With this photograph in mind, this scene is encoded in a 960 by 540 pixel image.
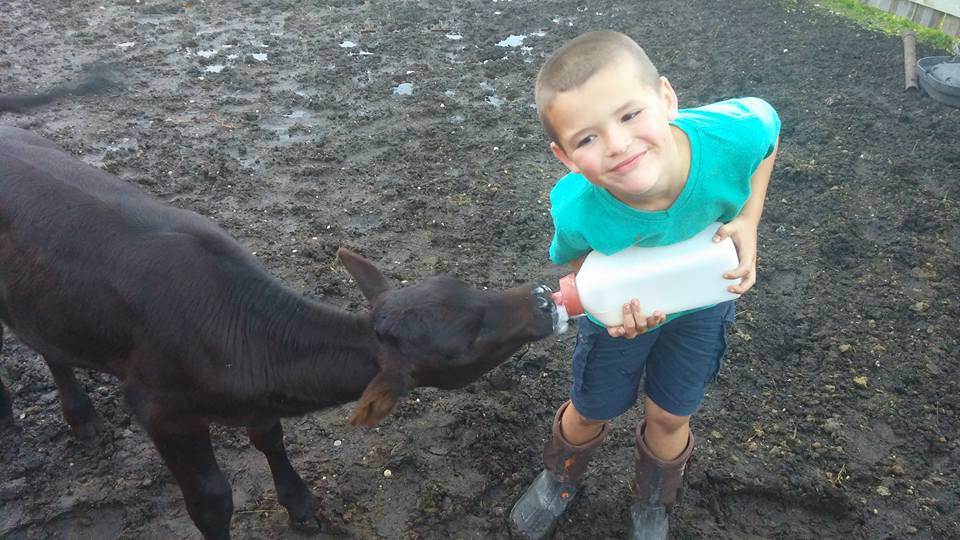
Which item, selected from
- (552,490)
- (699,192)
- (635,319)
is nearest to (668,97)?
(699,192)

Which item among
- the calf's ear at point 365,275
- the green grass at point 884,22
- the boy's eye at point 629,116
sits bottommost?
the green grass at point 884,22

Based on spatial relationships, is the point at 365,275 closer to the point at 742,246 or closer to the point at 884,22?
the point at 742,246

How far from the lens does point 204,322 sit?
3.01 metres

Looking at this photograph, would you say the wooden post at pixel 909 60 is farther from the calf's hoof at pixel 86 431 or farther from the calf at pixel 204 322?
the calf's hoof at pixel 86 431

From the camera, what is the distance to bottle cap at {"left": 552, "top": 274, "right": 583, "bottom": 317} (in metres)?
2.67

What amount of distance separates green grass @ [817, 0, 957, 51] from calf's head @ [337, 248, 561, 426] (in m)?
7.79

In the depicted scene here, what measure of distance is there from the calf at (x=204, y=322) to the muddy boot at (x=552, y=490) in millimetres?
742

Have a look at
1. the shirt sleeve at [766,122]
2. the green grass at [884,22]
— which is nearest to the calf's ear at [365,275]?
the shirt sleeve at [766,122]

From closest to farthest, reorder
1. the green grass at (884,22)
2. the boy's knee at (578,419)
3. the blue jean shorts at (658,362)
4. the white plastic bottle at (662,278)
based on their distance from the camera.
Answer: the white plastic bottle at (662,278), the blue jean shorts at (658,362), the boy's knee at (578,419), the green grass at (884,22)

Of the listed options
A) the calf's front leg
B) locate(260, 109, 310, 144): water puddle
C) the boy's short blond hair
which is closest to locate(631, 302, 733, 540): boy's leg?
the boy's short blond hair

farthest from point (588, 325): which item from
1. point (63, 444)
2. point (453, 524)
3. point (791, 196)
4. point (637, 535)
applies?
point (791, 196)

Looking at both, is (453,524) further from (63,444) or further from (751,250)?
(63,444)

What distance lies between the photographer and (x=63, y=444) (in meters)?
3.97

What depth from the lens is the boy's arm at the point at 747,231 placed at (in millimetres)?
2523
